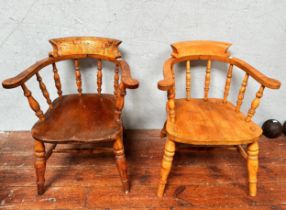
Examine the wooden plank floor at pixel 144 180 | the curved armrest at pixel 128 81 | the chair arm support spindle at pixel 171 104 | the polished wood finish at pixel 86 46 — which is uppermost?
the polished wood finish at pixel 86 46

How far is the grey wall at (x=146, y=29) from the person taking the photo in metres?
1.64

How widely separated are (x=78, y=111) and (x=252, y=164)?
3.44ft

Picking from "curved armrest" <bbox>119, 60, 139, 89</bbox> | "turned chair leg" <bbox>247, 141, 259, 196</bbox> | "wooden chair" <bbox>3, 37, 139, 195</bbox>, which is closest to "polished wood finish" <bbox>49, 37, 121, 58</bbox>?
"wooden chair" <bbox>3, 37, 139, 195</bbox>

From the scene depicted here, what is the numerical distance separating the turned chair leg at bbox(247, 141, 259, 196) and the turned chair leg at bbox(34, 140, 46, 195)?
113 centimetres

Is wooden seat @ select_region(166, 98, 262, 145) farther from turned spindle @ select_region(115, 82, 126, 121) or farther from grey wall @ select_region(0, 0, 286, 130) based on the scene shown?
grey wall @ select_region(0, 0, 286, 130)

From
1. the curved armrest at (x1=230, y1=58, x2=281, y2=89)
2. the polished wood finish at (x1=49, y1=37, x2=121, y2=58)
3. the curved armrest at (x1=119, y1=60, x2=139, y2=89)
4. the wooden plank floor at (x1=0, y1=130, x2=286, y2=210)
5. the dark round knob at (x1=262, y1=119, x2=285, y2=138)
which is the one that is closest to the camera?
the curved armrest at (x1=119, y1=60, x2=139, y2=89)

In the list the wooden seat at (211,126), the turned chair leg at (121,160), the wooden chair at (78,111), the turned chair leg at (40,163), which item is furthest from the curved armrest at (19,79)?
the wooden seat at (211,126)

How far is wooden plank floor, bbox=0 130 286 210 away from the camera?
4.76 feet

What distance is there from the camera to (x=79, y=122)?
4.57ft

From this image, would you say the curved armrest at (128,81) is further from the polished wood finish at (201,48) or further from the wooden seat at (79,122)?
the polished wood finish at (201,48)

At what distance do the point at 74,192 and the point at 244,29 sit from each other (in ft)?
5.03

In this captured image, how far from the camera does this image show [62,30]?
5.56 feet

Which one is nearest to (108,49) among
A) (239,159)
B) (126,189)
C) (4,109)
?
(126,189)

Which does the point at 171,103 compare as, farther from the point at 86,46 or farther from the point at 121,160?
the point at 86,46
